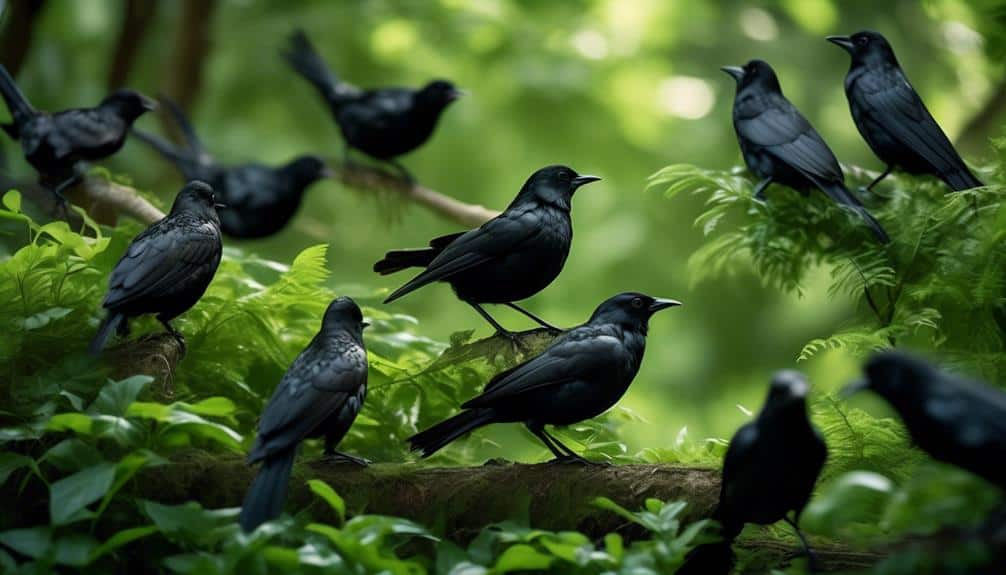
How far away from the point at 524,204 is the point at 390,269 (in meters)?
0.54

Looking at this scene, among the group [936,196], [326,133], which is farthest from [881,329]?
[326,133]

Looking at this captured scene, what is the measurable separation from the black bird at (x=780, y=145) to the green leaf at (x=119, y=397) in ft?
8.26

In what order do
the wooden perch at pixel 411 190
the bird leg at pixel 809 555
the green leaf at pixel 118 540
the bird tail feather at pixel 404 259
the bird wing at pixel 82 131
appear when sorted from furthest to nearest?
the wooden perch at pixel 411 190 < the bird wing at pixel 82 131 < the bird tail feather at pixel 404 259 < the bird leg at pixel 809 555 < the green leaf at pixel 118 540

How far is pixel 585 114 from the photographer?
8.55 m

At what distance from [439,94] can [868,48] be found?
3.41 m

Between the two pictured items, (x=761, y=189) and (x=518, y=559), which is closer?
(x=518, y=559)

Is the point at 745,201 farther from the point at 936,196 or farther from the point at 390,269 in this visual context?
the point at 390,269

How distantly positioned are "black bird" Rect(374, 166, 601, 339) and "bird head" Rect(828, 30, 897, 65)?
1.41 meters

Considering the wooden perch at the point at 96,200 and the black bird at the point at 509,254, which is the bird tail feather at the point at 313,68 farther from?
the black bird at the point at 509,254

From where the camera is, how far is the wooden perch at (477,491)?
3.50m

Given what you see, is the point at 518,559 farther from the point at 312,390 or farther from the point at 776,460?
the point at 312,390

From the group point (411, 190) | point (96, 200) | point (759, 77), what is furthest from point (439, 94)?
point (759, 77)

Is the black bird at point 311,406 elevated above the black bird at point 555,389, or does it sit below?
below

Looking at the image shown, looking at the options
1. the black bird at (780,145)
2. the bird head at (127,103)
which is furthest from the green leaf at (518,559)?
the bird head at (127,103)
